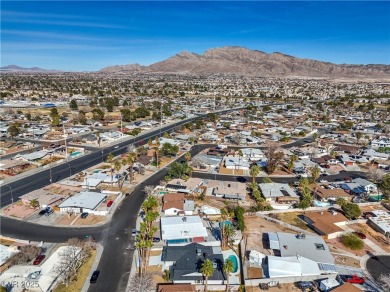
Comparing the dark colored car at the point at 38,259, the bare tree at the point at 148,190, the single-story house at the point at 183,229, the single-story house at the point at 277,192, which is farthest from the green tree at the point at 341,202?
the dark colored car at the point at 38,259

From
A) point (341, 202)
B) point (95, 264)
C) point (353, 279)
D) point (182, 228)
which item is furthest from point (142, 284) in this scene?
point (341, 202)

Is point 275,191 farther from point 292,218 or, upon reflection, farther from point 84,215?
point 84,215

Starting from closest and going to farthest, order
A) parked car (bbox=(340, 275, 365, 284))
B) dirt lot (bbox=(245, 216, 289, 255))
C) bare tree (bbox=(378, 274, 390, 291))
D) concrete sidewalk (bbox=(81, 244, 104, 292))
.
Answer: bare tree (bbox=(378, 274, 390, 291)) → concrete sidewalk (bbox=(81, 244, 104, 292)) → parked car (bbox=(340, 275, 365, 284)) → dirt lot (bbox=(245, 216, 289, 255))

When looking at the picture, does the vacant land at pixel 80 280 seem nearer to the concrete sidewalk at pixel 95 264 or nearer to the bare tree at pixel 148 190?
the concrete sidewalk at pixel 95 264

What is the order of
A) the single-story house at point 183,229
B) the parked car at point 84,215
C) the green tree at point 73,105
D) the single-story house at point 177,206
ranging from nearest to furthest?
the single-story house at point 183,229
the parked car at point 84,215
the single-story house at point 177,206
the green tree at point 73,105

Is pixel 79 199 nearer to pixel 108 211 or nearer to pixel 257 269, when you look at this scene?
pixel 108 211

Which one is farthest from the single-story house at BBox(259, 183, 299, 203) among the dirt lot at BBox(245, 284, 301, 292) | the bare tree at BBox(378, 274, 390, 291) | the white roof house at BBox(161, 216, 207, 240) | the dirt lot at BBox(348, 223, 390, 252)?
the dirt lot at BBox(245, 284, 301, 292)

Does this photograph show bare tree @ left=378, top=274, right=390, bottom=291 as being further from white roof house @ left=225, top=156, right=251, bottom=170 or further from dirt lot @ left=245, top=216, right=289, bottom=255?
white roof house @ left=225, top=156, right=251, bottom=170
